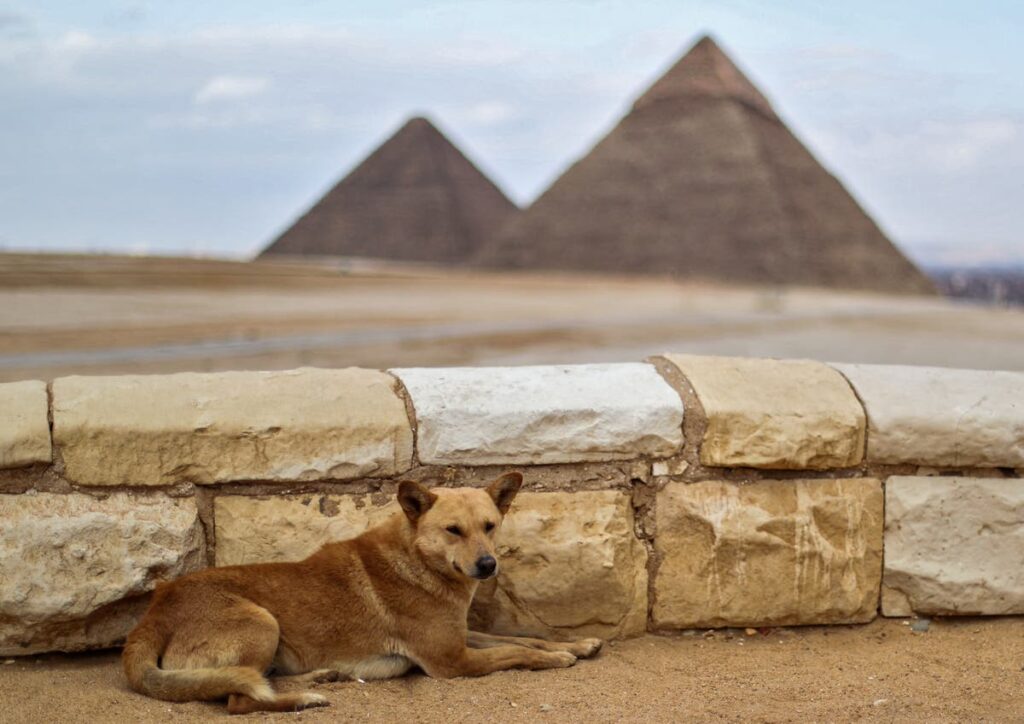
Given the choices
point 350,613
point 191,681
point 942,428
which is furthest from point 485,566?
point 942,428

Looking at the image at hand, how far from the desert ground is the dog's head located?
1284 centimetres

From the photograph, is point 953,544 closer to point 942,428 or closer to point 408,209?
point 942,428

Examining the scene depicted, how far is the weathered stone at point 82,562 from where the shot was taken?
361 centimetres

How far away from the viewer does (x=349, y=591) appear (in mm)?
3670

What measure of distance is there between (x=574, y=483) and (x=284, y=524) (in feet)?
3.15

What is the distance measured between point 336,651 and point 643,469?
1188mm

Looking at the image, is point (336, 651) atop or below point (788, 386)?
below

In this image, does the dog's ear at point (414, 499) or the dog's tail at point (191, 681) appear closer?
the dog's tail at point (191, 681)

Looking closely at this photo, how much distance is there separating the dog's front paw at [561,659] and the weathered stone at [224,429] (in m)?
0.76

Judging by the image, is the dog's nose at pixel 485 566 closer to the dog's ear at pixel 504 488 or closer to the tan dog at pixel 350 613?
the tan dog at pixel 350 613

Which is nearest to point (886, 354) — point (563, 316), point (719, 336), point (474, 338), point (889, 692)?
point (719, 336)

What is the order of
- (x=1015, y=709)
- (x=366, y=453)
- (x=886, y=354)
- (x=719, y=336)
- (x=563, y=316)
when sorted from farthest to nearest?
(x=563, y=316) → (x=719, y=336) → (x=886, y=354) → (x=366, y=453) → (x=1015, y=709)

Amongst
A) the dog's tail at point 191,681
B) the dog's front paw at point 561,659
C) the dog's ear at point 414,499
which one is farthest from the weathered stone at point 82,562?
the dog's front paw at point 561,659

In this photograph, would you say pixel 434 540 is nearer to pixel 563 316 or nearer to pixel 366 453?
pixel 366 453
